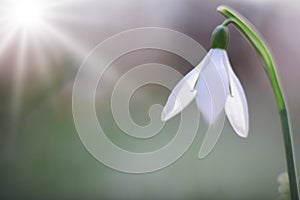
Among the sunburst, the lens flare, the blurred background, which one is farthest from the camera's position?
the blurred background

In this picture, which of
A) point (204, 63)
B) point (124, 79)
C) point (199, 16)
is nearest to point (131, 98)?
point (124, 79)

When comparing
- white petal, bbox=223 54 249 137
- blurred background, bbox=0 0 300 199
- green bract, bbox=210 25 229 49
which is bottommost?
white petal, bbox=223 54 249 137

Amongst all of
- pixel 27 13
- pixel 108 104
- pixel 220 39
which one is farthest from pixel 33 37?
pixel 220 39

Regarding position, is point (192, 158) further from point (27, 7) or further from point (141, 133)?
point (27, 7)

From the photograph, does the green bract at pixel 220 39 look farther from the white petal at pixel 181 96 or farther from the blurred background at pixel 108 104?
the blurred background at pixel 108 104

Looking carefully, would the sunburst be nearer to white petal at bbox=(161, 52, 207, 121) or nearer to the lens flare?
the lens flare

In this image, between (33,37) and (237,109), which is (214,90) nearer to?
(237,109)

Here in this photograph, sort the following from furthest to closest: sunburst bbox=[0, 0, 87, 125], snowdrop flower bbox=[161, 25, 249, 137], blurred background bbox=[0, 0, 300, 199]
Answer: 1. blurred background bbox=[0, 0, 300, 199]
2. sunburst bbox=[0, 0, 87, 125]
3. snowdrop flower bbox=[161, 25, 249, 137]

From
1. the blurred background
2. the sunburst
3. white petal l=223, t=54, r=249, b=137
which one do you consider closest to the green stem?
white petal l=223, t=54, r=249, b=137
